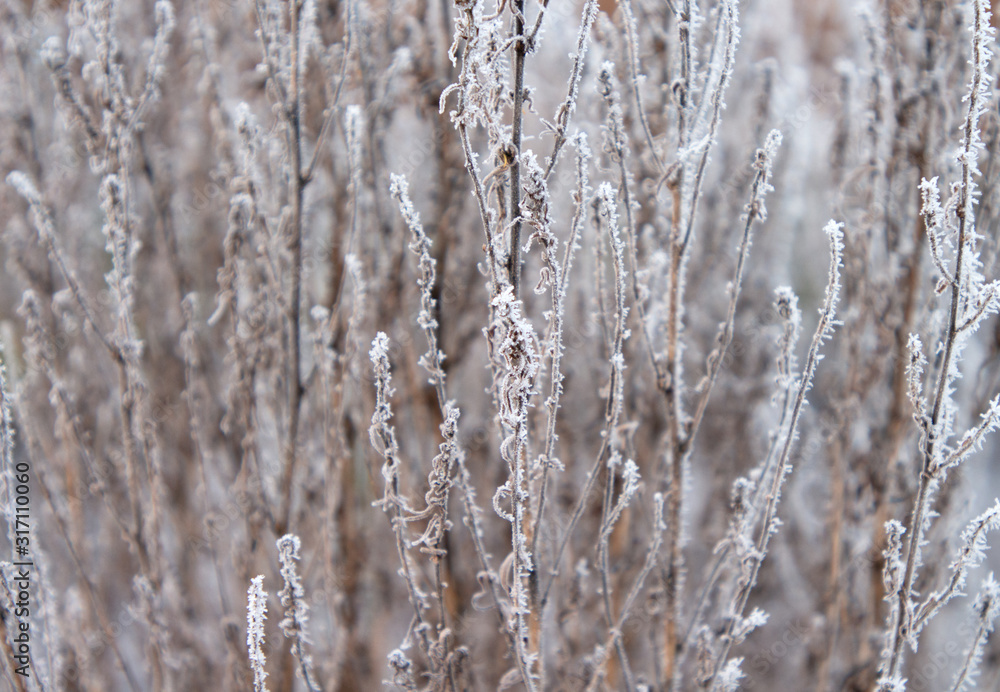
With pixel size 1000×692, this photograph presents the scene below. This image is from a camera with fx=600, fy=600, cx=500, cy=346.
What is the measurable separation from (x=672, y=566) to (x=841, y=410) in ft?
3.31

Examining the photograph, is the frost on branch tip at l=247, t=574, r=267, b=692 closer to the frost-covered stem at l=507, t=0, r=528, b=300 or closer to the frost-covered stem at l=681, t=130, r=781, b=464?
the frost-covered stem at l=507, t=0, r=528, b=300

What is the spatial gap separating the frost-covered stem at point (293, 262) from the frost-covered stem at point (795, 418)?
1.08 metres

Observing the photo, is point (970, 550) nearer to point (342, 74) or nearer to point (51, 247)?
point (342, 74)

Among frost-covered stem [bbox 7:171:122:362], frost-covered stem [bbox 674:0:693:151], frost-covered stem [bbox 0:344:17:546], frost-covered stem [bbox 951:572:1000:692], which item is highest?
frost-covered stem [bbox 7:171:122:362]

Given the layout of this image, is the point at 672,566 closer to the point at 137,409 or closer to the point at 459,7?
the point at 459,7

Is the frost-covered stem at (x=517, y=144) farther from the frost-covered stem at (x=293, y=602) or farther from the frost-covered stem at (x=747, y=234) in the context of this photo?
the frost-covered stem at (x=293, y=602)

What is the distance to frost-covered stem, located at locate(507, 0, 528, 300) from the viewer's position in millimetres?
923

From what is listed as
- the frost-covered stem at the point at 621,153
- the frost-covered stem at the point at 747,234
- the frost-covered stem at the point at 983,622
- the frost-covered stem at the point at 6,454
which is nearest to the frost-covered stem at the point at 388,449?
the frost-covered stem at the point at 621,153

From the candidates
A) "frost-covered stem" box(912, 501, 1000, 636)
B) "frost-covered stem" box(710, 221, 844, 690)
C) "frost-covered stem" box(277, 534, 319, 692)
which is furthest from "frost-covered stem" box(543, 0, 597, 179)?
"frost-covered stem" box(912, 501, 1000, 636)

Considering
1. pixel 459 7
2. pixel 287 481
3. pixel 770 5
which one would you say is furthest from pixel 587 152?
pixel 770 5

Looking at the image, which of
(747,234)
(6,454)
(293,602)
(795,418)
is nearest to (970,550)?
(795,418)

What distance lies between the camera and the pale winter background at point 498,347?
3.51 feet

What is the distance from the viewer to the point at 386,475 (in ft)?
3.56

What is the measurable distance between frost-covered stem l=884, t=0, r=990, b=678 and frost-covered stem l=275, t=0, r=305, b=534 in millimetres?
1280
